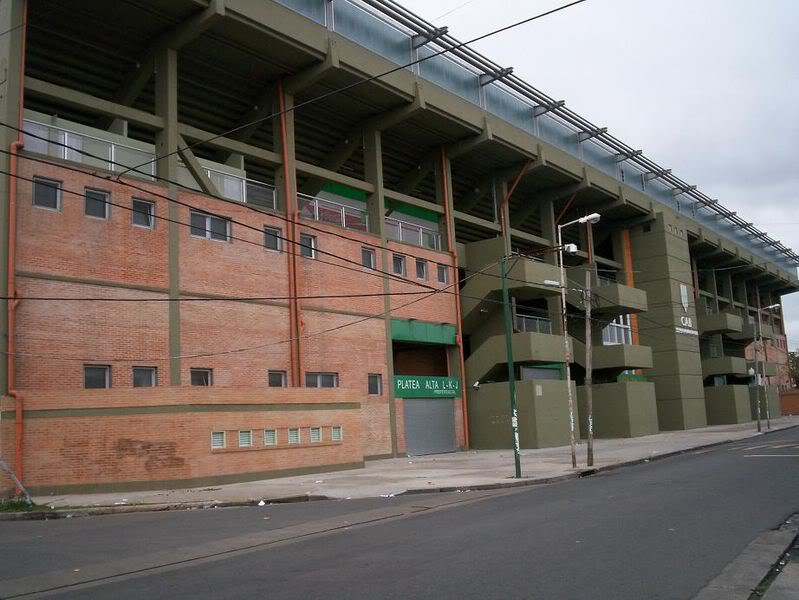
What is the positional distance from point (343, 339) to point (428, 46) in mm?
14140

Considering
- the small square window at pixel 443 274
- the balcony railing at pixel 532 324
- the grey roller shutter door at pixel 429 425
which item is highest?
the small square window at pixel 443 274

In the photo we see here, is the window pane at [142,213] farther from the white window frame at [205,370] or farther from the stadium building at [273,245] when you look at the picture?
the white window frame at [205,370]

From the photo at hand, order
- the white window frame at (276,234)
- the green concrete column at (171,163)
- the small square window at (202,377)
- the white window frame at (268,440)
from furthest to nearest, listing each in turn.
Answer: the white window frame at (276,234) < the small square window at (202,377) < the green concrete column at (171,163) < the white window frame at (268,440)

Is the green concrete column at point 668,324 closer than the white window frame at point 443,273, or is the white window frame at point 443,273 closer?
the white window frame at point 443,273

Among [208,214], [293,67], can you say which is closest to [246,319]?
[208,214]

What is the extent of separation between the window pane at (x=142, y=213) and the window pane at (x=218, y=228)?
2.44m

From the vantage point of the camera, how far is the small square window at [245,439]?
23.5 m

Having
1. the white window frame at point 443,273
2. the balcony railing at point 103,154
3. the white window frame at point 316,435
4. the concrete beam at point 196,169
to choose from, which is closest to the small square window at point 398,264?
the white window frame at point 443,273

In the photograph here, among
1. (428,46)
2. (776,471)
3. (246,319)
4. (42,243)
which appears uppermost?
(428,46)

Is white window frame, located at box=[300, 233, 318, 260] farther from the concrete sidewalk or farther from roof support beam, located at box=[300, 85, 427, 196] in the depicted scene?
the concrete sidewalk

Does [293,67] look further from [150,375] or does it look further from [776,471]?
[776,471]

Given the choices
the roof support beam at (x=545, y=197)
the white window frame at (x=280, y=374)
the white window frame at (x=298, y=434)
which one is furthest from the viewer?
the roof support beam at (x=545, y=197)

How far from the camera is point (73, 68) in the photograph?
28.2 metres

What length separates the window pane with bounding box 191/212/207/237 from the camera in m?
27.0
